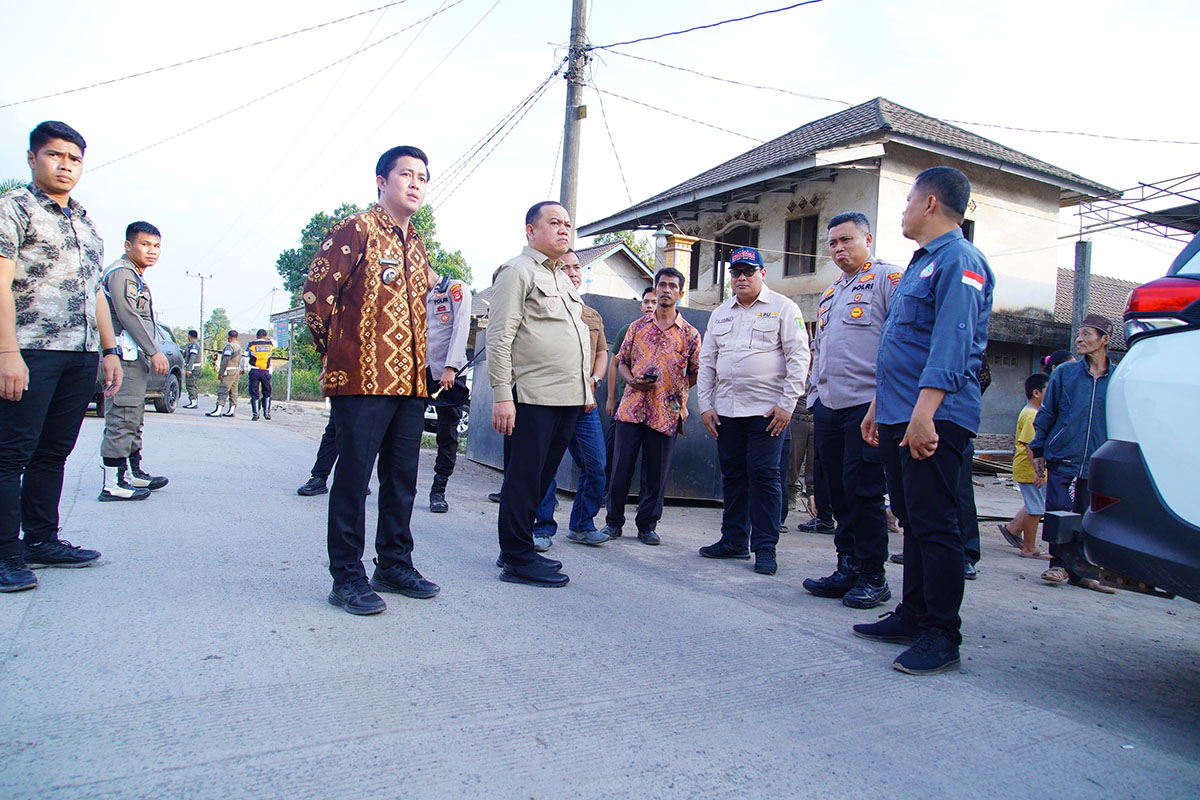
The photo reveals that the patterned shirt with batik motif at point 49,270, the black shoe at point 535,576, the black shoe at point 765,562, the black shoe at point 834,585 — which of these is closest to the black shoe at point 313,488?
the patterned shirt with batik motif at point 49,270

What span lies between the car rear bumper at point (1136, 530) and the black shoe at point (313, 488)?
17.2 feet

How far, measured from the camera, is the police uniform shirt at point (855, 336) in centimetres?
421

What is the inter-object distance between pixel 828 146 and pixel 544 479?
12.7 m

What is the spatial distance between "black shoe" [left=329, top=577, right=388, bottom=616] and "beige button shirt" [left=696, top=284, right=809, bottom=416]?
2.53 m

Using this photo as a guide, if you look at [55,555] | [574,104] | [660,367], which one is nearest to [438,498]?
[660,367]

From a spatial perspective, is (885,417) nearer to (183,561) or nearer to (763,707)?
(763,707)

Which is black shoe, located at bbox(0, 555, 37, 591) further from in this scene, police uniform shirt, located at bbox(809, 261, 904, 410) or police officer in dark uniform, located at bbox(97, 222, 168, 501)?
police uniform shirt, located at bbox(809, 261, 904, 410)

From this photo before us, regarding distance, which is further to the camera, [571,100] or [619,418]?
[571,100]

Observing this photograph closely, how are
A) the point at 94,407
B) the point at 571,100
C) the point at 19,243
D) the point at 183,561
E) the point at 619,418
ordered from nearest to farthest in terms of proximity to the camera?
the point at 19,243, the point at 183,561, the point at 619,418, the point at 571,100, the point at 94,407

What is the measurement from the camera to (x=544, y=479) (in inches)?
171

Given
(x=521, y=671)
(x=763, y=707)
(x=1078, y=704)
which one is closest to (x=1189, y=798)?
(x=1078, y=704)

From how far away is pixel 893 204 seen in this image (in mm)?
15133

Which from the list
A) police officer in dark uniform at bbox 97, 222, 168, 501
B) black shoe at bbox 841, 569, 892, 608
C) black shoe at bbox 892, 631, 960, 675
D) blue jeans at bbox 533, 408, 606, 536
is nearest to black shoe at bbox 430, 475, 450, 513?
blue jeans at bbox 533, 408, 606, 536

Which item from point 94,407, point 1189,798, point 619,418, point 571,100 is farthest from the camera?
point 94,407
